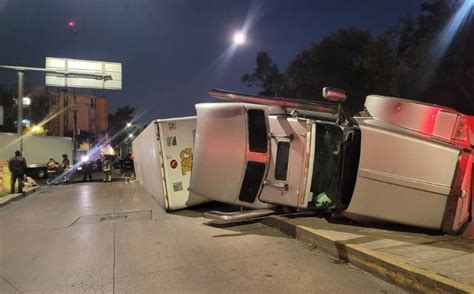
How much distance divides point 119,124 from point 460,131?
362ft

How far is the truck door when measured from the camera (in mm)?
7641

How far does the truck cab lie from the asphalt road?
849 millimetres

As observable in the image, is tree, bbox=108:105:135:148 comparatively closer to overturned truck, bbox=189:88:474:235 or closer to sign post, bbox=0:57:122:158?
sign post, bbox=0:57:122:158

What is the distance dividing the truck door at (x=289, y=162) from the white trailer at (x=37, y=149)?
960 inches

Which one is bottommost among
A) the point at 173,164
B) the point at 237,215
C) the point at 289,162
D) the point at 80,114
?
the point at 237,215

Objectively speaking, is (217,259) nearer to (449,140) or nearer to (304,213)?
(304,213)

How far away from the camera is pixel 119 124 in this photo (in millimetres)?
113125

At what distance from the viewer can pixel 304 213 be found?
9.64 meters

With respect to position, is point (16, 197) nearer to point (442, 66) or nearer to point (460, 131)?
point (460, 131)

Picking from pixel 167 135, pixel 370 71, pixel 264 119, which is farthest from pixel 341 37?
pixel 264 119

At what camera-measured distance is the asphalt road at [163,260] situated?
5797 millimetres

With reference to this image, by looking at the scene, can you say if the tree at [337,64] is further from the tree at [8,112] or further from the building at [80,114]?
the tree at [8,112]

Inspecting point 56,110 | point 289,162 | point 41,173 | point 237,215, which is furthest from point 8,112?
point 289,162

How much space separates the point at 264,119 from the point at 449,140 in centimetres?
291
